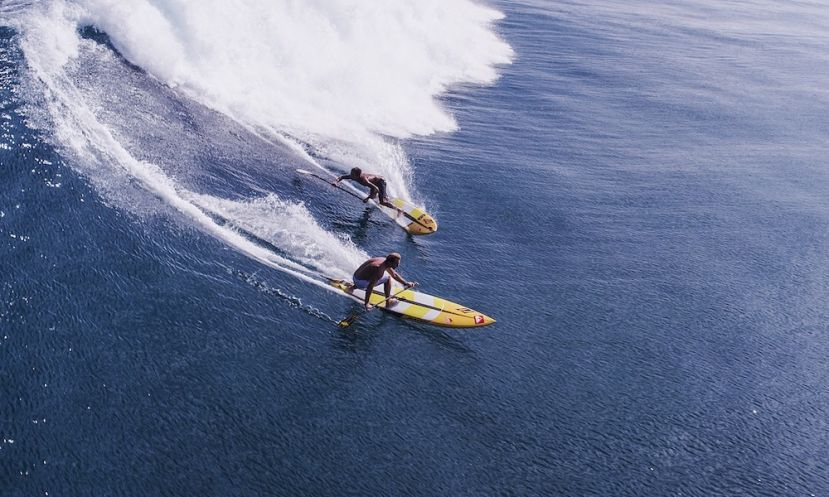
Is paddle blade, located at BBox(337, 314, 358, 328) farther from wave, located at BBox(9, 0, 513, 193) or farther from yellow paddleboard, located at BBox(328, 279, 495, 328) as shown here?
wave, located at BBox(9, 0, 513, 193)

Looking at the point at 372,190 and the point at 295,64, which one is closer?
the point at 372,190

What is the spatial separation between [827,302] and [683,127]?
23.1m

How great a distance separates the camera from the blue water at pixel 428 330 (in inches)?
872

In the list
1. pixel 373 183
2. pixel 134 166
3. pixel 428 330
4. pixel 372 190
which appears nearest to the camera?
pixel 428 330

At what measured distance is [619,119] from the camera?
54.5 metres

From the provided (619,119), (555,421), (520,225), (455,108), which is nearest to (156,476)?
(555,421)

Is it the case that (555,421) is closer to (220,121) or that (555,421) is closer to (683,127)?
(220,121)

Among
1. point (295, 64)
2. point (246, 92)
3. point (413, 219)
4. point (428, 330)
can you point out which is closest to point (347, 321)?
point (428, 330)

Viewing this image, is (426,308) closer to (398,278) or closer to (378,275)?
(398,278)

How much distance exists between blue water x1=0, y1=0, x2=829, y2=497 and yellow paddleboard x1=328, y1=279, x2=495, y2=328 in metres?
0.67

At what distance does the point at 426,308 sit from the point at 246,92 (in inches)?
941

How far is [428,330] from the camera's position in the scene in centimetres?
2945

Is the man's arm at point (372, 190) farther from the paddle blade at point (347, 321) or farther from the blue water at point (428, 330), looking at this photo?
the paddle blade at point (347, 321)

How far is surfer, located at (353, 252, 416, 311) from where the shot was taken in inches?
1150
